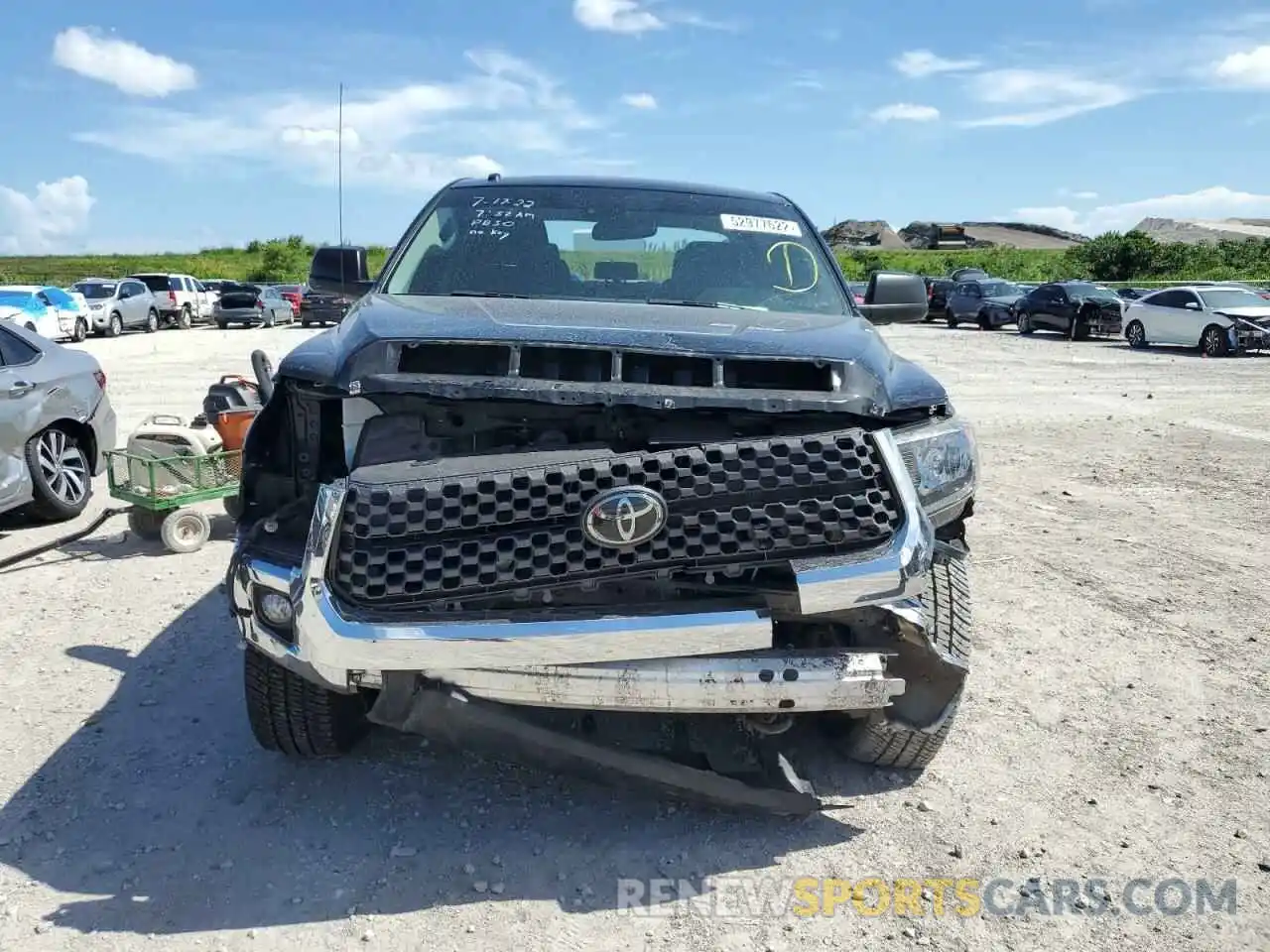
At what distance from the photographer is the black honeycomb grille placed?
9.49 feet

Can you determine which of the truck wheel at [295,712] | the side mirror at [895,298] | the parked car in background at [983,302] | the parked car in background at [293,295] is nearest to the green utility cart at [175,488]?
the truck wheel at [295,712]

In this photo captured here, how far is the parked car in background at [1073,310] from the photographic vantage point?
27797mm

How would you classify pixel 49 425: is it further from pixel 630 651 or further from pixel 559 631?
pixel 630 651

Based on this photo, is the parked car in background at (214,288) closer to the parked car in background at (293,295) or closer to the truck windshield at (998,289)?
the parked car in background at (293,295)

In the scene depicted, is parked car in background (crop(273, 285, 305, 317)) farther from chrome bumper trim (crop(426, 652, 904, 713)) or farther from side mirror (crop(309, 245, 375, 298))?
chrome bumper trim (crop(426, 652, 904, 713))

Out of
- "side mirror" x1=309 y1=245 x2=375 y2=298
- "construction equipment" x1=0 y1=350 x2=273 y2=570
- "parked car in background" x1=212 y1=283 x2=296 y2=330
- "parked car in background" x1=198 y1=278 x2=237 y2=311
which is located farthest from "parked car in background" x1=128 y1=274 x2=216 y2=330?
"side mirror" x1=309 y1=245 x2=375 y2=298

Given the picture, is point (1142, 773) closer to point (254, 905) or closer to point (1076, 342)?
point (254, 905)

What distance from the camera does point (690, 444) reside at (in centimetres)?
322

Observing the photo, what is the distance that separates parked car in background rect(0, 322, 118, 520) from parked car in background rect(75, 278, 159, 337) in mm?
25002

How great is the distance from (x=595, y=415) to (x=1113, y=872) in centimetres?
201

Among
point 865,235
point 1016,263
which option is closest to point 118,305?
point 1016,263

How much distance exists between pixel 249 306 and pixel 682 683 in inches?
1456

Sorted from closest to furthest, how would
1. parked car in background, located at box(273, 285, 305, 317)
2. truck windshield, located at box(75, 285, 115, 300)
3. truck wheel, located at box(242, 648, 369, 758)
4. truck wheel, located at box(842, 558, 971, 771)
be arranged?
truck wheel, located at box(842, 558, 971, 771) < truck wheel, located at box(242, 648, 369, 758) < truck windshield, located at box(75, 285, 115, 300) < parked car in background, located at box(273, 285, 305, 317)

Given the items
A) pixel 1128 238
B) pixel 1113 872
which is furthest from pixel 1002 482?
pixel 1128 238
